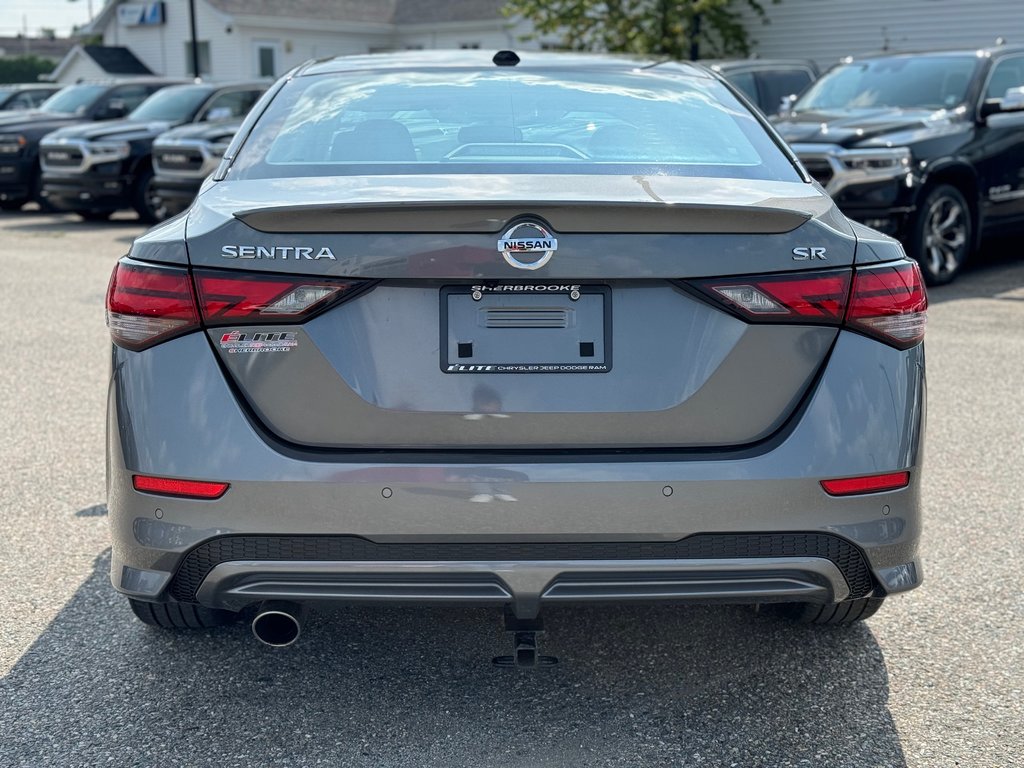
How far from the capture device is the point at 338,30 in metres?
42.2

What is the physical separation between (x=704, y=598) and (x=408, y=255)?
3.34 ft

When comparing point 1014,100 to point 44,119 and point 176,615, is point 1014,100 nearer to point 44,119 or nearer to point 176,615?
point 176,615

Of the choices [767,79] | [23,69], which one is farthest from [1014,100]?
[23,69]

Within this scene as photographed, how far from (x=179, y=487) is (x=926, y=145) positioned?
882 centimetres

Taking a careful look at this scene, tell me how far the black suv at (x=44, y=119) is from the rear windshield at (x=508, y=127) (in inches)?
600

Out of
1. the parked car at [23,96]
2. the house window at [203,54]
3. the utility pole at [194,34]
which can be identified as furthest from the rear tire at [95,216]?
the house window at [203,54]

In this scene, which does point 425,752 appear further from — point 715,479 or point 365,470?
point 715,479

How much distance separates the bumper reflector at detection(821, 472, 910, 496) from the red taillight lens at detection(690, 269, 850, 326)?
1.18ft

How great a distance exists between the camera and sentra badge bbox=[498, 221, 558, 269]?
2.78 meters

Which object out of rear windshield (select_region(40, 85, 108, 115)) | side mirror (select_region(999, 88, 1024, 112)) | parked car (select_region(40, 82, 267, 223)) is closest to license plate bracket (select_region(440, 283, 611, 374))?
side mirror (select_region(999, 88, 1024, 112))

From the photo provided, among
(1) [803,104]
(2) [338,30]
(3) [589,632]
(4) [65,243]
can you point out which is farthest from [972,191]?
(2) [338,30]

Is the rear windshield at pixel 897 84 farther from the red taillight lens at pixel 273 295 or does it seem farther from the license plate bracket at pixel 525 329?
the red taillight lens at pixel 273 295

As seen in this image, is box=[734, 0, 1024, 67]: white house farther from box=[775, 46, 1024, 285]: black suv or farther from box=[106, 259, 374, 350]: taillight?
box=[106, 259, 374, 350]: taillight

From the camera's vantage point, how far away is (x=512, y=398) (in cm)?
280
